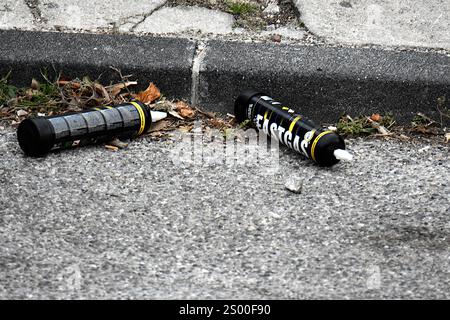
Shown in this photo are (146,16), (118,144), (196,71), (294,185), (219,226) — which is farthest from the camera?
(146,16)

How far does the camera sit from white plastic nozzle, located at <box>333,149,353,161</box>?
276cm

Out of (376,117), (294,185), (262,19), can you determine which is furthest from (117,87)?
(376,117)

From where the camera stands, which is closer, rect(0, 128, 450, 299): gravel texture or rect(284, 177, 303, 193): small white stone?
rect(0, 128, 450, 299): gravel texture

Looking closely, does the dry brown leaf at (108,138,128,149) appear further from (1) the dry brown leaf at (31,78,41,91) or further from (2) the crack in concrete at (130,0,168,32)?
(2) the crack in concrete at (130,0,168,32)

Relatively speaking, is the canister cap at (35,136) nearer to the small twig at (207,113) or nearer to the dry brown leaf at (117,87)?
the dry brown leaf at (117,87)

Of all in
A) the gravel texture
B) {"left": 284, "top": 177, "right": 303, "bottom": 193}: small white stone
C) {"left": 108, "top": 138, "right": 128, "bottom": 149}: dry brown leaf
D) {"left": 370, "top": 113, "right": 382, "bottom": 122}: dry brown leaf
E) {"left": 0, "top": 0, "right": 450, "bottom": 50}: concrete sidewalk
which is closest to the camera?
the gravel texture

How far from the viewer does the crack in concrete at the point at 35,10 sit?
11.2ft

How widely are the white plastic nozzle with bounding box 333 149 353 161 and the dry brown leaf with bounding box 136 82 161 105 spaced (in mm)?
815

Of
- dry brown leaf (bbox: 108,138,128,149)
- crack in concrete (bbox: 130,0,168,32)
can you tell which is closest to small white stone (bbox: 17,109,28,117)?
dry brown leaf (bbox: 108,138,128,149)

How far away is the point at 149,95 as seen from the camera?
317 cm

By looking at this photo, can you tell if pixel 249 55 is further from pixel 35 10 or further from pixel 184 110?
pixel 35 10

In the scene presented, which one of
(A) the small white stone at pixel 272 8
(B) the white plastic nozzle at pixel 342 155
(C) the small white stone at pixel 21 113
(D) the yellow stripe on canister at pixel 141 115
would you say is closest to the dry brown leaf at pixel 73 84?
(C) the small white stone at pixel 21 113

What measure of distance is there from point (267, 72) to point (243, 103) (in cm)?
17

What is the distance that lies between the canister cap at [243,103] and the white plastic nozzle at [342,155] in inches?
18.3
